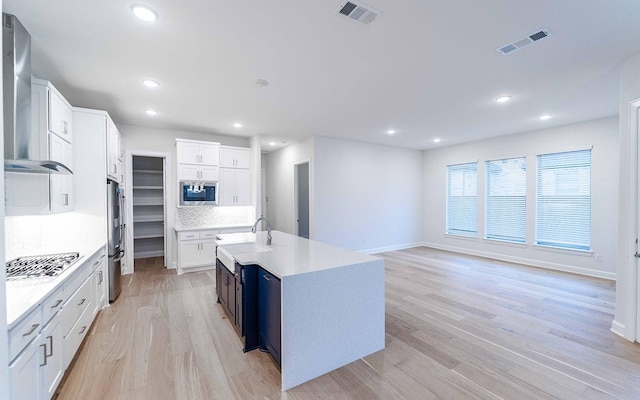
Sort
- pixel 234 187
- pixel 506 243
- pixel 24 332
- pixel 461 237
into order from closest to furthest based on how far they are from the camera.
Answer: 1. pixel 24 332
2. pixel 234 187
3. pixel 506 243
4. pixel 461 237

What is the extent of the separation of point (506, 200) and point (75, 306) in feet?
24.4

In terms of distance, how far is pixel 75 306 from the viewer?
96.3 inches

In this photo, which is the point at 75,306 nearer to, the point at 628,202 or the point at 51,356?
the point at 51,356

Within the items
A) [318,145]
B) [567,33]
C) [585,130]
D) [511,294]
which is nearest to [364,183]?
[318,145]

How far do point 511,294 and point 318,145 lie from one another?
437 cm

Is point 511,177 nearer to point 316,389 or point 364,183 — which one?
point 364,183

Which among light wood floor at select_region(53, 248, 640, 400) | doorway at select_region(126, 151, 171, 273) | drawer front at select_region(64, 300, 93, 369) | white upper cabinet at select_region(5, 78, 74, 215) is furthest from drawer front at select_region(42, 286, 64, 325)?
doorway at select_region(126, 151, 171, 273)

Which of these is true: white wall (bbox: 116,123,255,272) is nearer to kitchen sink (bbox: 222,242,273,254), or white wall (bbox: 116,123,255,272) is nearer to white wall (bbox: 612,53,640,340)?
kitchen sink (bbox: 222,242,273,254)

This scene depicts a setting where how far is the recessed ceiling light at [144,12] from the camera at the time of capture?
2.04 metres

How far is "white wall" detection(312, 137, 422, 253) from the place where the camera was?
6.14 meters

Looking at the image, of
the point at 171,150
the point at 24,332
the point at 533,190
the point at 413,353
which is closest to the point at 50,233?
the point at 24,332

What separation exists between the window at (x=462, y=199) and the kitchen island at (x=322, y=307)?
17.5ft

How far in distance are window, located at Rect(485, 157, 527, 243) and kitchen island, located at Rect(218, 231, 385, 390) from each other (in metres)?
5.05

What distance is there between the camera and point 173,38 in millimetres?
2441
